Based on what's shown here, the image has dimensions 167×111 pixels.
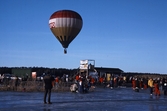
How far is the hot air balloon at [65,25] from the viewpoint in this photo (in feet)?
119

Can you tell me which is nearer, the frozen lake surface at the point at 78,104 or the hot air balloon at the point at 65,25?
the frozen lake surface at the point at 78,104

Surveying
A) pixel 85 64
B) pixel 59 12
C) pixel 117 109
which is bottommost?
pixel 117 109

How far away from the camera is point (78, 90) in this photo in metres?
24.3

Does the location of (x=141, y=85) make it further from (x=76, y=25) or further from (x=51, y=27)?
(x=51, y=27)

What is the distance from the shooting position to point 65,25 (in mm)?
36594

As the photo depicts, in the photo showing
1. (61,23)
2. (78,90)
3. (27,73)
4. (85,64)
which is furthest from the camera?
(27,73)

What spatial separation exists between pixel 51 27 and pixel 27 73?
21.6m

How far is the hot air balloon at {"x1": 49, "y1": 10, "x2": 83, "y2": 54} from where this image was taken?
36344 millimetres

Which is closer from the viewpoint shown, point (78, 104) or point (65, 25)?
point (78, 104)

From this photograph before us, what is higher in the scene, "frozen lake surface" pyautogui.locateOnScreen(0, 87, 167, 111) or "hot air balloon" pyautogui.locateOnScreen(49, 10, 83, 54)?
"hot air balloon" pyautogui.locateOnScreen(49, 10, 83, 54)

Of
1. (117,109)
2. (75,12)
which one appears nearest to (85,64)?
(75,12)

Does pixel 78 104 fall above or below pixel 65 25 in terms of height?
below

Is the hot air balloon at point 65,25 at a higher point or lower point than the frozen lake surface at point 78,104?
higher

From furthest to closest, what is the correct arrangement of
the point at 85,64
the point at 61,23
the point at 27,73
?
the point at 27,73 < the point at 85,64 < the point at 61,23
